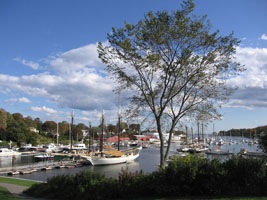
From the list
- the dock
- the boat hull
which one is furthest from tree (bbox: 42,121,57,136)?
the dock

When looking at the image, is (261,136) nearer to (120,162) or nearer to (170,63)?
(170,63)

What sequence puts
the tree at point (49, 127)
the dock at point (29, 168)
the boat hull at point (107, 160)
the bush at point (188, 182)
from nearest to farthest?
the bush at point (188, 182), the dock at point (29, 168), the boat hull at point (107, 160), the tree at point (49, 127)

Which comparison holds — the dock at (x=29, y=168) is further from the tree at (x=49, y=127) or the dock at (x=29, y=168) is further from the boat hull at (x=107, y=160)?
the tree at (x=49, y=127)

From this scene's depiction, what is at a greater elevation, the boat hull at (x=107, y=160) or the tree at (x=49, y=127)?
the tree at (x=49, y=127)

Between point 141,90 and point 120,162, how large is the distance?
39525 millimetres

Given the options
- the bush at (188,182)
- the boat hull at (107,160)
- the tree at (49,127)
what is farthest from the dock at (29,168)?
the tree at (49,127)

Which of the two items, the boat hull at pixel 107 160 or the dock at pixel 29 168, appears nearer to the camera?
the dock at pixel 29 168

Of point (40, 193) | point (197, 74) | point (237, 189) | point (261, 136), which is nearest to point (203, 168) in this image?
point (237, 189)

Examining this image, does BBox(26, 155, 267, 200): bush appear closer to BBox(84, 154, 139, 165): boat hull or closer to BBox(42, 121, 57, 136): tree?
BBox(84, 154, 139, 165): boat hull

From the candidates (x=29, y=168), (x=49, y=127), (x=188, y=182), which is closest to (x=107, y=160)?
(x=29, y=168)

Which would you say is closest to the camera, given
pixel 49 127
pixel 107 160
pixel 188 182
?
pixel 188 182

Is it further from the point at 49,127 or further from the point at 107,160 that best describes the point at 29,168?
the point at 49,127

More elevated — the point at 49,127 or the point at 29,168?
the point at 49,127

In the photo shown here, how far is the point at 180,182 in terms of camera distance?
41.2 ft
